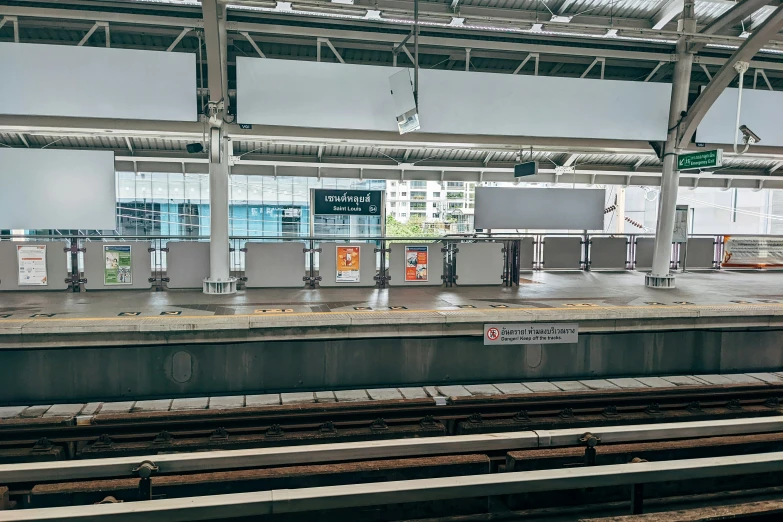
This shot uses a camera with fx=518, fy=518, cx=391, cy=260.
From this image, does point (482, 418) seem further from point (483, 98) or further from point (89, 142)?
point (89, 142)

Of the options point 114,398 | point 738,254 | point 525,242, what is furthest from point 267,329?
point 738,254

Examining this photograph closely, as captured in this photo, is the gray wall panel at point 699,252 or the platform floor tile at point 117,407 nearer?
the platform floor tile at point 117,407

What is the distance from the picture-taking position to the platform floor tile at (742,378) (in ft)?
31.9

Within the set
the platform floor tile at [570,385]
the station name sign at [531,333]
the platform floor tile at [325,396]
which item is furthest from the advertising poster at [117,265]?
the platform floor tile at [570,385]

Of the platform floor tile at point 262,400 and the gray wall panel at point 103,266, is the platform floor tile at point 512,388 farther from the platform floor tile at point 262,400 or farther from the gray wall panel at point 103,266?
the gray wall panel at point 103,266

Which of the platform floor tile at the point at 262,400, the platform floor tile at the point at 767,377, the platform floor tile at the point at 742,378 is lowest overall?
the platform floor tile at the point at 767,377

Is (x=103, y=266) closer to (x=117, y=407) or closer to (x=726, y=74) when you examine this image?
(x=117, y=407)

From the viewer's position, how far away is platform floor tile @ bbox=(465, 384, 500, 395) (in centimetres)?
881

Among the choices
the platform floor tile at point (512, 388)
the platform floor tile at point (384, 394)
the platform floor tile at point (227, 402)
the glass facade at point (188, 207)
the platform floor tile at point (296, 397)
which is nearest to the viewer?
the platform floor tile at point (227, 402)

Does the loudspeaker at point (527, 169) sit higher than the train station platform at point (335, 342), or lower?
higher

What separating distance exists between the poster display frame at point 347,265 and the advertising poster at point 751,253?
14.8 metres

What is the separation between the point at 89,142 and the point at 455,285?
1102cm

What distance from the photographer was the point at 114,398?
829 centimetres

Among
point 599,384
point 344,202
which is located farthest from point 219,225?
point 599,384
